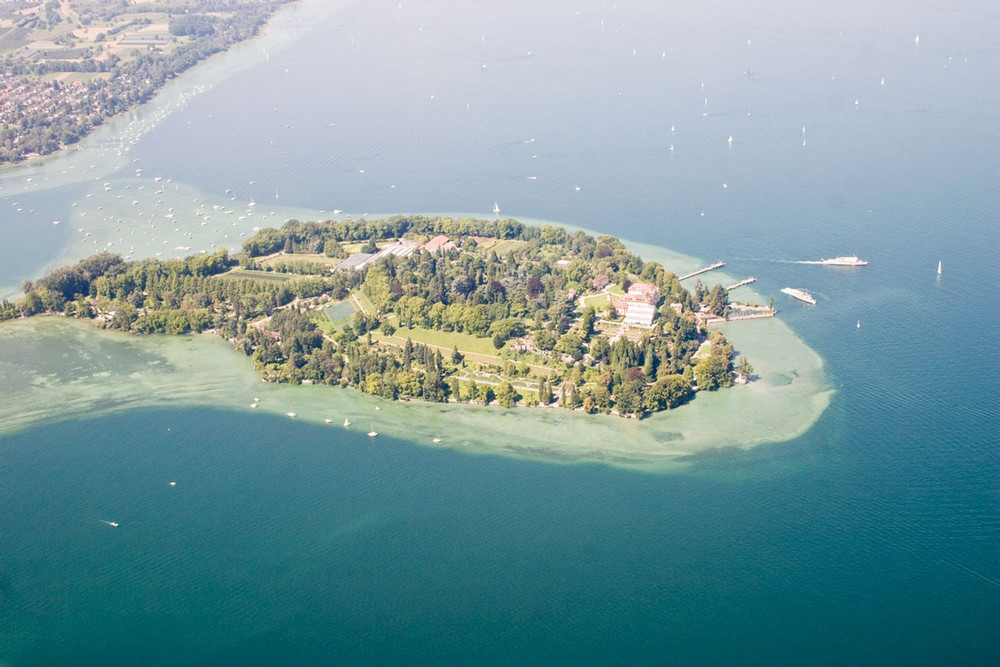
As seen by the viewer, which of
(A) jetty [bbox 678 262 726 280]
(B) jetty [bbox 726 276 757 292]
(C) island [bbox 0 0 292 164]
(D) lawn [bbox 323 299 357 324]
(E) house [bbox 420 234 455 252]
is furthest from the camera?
(C) island [bbox 0 0 292 164]

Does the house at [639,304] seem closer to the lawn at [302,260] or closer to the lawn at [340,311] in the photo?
the lawn at [340,311]

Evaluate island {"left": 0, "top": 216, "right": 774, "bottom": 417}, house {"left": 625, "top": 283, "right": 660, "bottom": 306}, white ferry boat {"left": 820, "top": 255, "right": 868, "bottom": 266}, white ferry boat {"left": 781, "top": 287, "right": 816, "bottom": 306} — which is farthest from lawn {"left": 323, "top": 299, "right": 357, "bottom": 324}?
white ferry boat {"left": 820, "top": 255, "right": 868, "bottom": 266}

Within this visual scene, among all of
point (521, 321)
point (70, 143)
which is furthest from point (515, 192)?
point (70, 143)

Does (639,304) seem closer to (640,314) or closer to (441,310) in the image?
(640,314)

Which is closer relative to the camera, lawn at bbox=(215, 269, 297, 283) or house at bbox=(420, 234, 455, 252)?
lawn at bbox=(215, 269, 297, 283)

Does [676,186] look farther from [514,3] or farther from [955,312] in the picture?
[514,3]

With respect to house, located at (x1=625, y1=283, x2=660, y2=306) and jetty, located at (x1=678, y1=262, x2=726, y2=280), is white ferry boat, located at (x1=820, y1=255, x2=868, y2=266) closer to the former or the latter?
jetty, located at (x1=678, y1=262, x2=726, y2=280)
